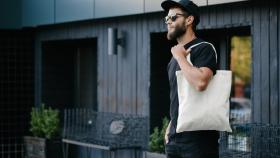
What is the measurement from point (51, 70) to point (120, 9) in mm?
3222

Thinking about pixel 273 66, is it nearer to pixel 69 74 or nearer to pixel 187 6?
pixel 187 6

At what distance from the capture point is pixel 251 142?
7086 mm

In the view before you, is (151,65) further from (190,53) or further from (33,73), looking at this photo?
(190,53)

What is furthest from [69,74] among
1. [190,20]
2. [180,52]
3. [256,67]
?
[180,52]

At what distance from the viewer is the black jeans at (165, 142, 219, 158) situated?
4523 millimetres

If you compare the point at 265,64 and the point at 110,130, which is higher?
the point at 265,64

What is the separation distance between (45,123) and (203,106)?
7.03 meters

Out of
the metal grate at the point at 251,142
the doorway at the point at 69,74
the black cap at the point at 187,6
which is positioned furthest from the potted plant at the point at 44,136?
the black cap at the point at 187,6

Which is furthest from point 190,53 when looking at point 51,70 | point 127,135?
point 51,70

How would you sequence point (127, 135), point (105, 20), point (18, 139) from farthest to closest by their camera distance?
point (18, 139)
point (105, 20)
point (127, 135)

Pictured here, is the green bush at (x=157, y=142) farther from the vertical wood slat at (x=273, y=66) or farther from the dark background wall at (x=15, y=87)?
the dark background wall at (x=15, y=87)

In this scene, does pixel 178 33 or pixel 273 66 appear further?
pixel 273 66

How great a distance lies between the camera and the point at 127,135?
9.29 metres

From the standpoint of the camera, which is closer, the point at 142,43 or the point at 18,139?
the point at 142,43
